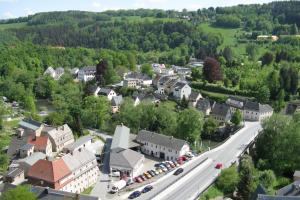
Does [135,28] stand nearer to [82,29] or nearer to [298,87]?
[82,29]

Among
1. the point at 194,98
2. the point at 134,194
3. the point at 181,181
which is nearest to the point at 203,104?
the point at 194,98

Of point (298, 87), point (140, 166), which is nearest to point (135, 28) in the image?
point (298, 87)

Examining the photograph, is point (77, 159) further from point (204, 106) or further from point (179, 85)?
point (179, 85)

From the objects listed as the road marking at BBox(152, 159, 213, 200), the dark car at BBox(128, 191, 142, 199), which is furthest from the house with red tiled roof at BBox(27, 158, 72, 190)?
the road marking at BBox(152, 159, 213, 200)

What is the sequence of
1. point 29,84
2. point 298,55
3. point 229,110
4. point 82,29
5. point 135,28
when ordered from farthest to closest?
point 82,29
point 135,28
point 298,55
point 29,84
point 229,110

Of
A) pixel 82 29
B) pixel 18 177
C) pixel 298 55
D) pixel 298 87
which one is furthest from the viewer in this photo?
pixel 82 29

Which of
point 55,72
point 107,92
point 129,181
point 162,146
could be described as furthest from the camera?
point 55,72

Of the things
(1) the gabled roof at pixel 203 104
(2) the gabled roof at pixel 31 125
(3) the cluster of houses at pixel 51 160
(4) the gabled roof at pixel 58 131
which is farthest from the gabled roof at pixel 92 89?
(3) the cluster of houses at pixel 51 160

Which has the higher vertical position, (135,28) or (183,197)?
(135,28)
